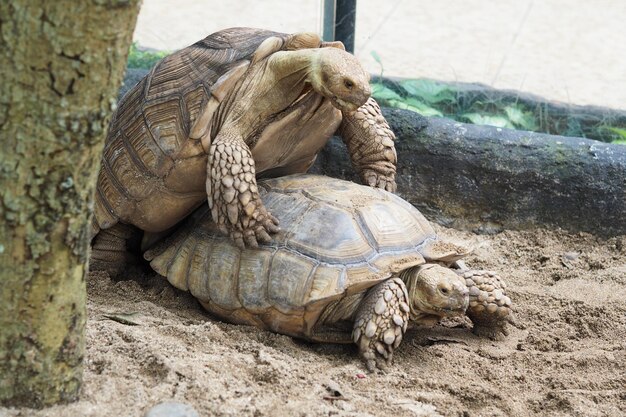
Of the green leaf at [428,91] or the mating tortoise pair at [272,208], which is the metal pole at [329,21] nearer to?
the green leaf at [428,91]

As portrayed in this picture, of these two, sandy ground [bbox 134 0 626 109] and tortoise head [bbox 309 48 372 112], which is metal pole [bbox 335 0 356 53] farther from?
tortoise head [bbox 309 48 372 112]

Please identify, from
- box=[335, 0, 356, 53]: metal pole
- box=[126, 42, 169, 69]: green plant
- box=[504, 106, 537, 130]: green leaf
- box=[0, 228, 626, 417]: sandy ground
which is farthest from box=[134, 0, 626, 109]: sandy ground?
box=[0, 228, 626, 417]: sandy ground

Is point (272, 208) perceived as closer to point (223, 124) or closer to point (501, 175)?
point (223, 124)

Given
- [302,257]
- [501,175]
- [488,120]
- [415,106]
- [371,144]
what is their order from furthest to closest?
[488,120], [415,106], [501,175], [371,144], [302,257]

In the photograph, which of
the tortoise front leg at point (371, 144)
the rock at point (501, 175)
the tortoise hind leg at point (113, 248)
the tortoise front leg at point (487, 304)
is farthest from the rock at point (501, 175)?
the tortoise hind leg at point (113, 248)

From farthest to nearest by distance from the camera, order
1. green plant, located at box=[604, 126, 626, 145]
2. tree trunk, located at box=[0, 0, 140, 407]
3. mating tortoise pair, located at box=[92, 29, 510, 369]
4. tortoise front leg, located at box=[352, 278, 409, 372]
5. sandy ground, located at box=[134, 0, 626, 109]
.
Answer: sandy ground, located at box=[134, 0, 626, 109] → green plant, located at box=[604, 126, 626, 145] → mating tortoise pair, located at box=[92, 29, 510, 369] → tortoise front leg, located at box=[352, 278, 409, 372] → tree trunk, located at box=[0, 0, 140, 407]

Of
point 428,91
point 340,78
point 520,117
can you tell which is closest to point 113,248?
point 340,78

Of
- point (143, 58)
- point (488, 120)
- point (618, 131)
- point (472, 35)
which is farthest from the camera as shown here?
point (472, 35)

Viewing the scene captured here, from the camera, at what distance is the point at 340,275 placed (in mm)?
3467

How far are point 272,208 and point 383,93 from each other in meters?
2.72

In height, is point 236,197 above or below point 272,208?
above

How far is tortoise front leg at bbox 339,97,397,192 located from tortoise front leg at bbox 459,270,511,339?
0.81 meters

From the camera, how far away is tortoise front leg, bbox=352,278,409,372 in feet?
11.2

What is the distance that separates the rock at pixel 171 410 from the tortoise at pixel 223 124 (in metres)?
1.16
